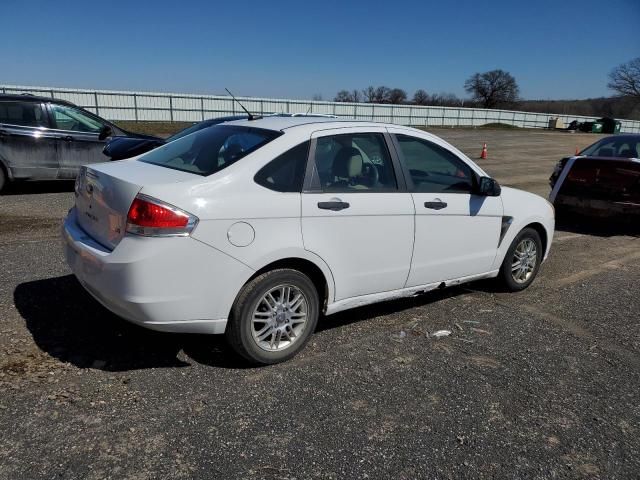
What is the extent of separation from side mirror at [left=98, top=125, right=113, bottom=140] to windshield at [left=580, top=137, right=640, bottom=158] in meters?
8.44

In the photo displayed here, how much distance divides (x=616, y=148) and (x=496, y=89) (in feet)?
334

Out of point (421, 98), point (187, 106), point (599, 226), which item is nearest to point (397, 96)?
point (421, 98)

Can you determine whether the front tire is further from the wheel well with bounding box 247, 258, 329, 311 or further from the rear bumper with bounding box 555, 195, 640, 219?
the rear bumper with bounding box 555, 195, 640, 219

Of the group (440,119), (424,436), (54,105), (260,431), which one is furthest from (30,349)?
(440,119)

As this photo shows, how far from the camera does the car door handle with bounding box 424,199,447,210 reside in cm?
428

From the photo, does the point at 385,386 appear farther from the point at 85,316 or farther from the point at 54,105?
the point at 54,105

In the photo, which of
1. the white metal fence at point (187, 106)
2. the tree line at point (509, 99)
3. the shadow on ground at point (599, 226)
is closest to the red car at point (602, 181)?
the shadow on ground at point (599, 226)

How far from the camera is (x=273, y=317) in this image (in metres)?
3.61

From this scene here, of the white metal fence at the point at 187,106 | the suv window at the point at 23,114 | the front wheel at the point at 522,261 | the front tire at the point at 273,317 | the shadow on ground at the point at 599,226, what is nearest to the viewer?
the front tire at the point at 273,317

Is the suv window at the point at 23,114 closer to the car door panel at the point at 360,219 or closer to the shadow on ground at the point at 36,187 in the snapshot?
the shadow on ground at the point at 36,187

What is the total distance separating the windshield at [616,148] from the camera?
8.61m

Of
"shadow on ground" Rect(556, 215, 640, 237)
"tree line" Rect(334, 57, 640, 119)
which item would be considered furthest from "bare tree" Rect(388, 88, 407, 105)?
"shadow on ground" Rect(556, 215, 640, 237)

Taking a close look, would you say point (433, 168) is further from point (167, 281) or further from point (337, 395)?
point (167, 281)

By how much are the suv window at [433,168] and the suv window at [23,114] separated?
24.9 feet
